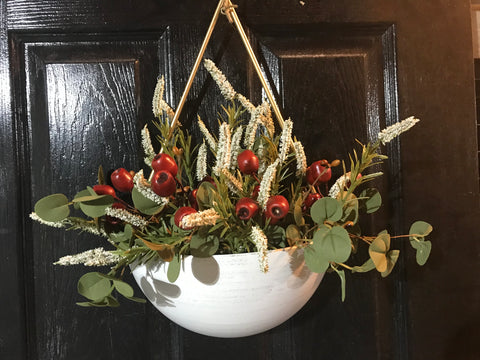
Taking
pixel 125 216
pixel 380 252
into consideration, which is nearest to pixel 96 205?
pixel 125 216

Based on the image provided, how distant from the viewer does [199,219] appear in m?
0.51

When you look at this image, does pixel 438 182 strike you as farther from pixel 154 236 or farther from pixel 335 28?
pixel 154 236

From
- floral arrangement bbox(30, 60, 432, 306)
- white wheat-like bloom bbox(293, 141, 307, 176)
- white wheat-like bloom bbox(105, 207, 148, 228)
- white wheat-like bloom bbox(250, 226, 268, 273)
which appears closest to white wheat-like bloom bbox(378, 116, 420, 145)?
floral arrangement bbox(30, 60, 432, 306)

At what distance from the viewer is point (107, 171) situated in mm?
795

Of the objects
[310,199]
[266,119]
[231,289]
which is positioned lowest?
[231,289]

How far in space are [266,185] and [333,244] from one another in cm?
10

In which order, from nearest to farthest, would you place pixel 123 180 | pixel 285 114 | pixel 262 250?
1. pixel 262 250
2. pixel 123 180
3. pixel 285 114

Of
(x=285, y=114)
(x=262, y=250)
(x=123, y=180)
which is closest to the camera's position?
(x=262, y=250)

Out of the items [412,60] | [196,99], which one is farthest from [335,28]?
[196,99]

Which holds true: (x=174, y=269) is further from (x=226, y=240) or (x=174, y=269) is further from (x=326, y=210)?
(x=326, y=210)

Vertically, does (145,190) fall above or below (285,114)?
below

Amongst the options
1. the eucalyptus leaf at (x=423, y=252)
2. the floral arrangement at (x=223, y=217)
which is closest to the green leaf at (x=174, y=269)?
the floral arrangement at (x=223, y=217)

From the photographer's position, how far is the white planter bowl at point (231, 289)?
1.84 ft

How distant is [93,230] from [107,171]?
188mm
